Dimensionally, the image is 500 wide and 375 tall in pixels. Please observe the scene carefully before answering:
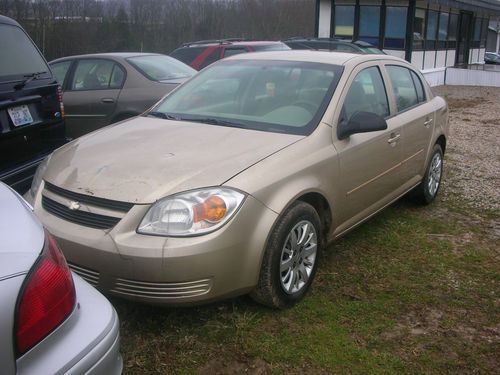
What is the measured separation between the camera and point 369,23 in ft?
69.5

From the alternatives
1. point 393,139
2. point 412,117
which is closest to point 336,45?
point 412,117

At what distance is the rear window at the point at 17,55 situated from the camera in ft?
14.1

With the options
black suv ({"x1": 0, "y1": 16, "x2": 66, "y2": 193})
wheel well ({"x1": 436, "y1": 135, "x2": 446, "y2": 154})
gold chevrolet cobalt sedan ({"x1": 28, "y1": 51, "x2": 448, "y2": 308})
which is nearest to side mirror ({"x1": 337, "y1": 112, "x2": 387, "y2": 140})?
gold chevrolet cobalt sedan ({"x1": 28, "y1": 51, "x2": 448, "y2": 308})

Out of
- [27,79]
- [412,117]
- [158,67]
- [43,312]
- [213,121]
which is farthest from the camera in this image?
[158,67]

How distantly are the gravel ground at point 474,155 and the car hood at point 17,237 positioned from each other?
4684 mm

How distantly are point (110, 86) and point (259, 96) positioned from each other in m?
3.68

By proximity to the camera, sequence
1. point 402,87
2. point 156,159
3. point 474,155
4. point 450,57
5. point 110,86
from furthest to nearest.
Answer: point 450,57, point 474,155, point 110,86, point 402,87, point 156,159

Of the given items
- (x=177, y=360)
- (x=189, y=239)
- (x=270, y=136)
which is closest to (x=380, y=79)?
(x=270, y=136)

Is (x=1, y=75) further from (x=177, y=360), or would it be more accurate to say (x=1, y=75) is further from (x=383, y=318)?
(x=383, y=318)

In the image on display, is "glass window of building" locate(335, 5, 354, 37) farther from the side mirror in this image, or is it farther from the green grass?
the side mirror

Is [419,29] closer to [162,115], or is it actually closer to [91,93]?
[91,93]

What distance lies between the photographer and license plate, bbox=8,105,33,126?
4145 millimetres

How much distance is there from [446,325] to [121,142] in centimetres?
231

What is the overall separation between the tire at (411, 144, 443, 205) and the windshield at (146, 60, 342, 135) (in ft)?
6.11
